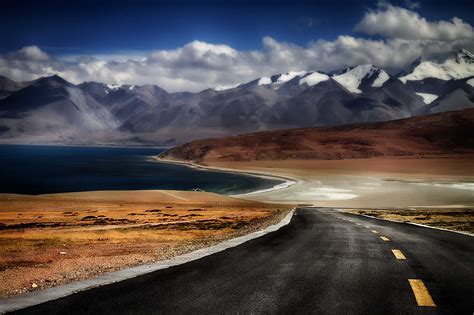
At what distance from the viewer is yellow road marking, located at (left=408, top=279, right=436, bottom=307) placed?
7.45 metres

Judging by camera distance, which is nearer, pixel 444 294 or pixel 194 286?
pixel 444 294

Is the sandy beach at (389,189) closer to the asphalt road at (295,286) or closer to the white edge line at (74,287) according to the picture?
the asphalt road at (295,286)

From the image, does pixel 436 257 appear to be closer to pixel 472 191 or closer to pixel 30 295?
pixel 30 295

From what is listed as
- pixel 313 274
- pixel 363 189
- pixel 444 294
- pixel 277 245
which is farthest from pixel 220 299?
pixel 363 189

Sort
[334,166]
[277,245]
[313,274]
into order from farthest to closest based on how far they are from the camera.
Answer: [334,166]
[277,245]
[313,274]

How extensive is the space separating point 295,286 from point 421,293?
7.80ft

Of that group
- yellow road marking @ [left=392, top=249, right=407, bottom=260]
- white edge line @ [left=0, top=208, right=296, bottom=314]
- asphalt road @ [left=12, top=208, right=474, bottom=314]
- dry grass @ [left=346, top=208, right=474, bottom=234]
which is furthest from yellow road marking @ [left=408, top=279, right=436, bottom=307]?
dry grass @ [left=346, top=208, right=474, bottom=234]

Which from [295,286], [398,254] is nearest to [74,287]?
[295,286]

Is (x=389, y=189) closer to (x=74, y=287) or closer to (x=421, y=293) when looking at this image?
(x=421, y=293)

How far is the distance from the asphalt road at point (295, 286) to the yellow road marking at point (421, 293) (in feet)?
0.07

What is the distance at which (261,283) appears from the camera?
347 inches

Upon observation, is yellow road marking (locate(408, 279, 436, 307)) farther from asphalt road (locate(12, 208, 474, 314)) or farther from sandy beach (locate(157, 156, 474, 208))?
sandy beach (locate(157, 156, 474, 208))

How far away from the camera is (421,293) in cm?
802

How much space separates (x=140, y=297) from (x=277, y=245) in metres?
7.64
